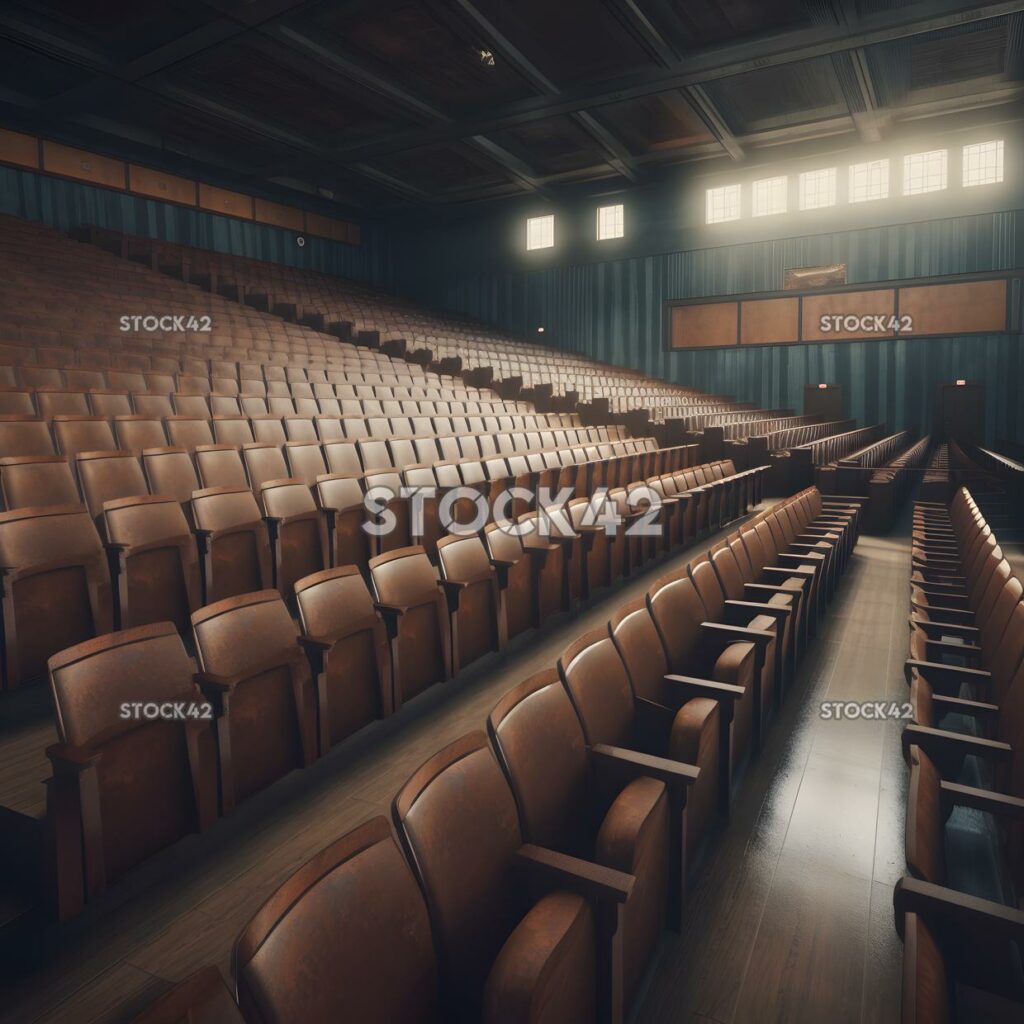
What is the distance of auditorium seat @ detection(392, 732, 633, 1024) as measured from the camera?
195 mm

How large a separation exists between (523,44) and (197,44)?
2.35 feet

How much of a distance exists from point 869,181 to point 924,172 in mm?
150

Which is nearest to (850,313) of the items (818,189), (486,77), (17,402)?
(818,189)

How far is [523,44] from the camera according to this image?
5.42 feet

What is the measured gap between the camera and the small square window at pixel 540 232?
2.84 meters

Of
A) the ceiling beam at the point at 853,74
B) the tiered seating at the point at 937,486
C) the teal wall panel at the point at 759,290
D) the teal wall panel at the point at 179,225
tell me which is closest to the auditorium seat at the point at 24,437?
the tiered seating at the point at 937,486

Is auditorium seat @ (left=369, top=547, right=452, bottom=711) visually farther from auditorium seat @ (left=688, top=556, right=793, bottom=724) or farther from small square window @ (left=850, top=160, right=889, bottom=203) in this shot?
small square window @ (left=850, top=160, right=889, bottom=203)

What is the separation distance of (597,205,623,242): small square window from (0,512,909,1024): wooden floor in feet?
8.23

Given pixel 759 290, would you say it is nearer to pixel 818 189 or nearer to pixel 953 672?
pixel 818 189

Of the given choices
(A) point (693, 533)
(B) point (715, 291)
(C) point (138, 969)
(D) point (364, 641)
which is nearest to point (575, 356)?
(B) point (715, 291)

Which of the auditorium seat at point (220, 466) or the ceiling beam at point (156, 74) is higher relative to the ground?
the ceiling beam at point (156, 74)

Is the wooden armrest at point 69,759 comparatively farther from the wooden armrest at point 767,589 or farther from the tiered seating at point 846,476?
the tiered seating at point 846,476

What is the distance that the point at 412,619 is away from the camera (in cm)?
48

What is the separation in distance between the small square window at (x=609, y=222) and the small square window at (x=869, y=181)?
2.61ft
